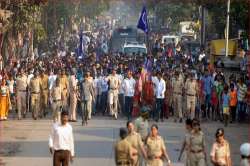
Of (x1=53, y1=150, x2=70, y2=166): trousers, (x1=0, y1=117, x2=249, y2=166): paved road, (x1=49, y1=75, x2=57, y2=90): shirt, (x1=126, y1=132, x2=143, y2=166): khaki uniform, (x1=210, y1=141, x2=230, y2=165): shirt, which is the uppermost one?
(x1=49, y1=75, x2=57, y2=90): shirt

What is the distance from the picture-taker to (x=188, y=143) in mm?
16234

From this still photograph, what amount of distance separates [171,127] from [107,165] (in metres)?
7.35

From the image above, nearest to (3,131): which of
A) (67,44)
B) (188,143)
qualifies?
(188,143)

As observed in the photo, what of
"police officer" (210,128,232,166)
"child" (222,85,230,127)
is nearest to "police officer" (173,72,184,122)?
"child" (222,85,230,127)

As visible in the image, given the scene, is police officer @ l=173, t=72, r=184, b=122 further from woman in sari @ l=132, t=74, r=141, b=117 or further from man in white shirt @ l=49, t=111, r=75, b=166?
man in white shirt @ l=49, t=111, r=75, b=166

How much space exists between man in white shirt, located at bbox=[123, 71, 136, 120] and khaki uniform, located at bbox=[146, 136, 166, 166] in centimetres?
1256

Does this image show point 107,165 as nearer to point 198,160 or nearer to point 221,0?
point 198,160

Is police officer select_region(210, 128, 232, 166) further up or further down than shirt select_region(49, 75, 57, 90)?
further down

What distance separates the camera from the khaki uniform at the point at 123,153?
15.1 m

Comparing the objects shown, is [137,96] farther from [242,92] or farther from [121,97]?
[242,92]

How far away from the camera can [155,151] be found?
52.2 ft

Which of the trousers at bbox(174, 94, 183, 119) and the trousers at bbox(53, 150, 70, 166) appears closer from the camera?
the trousers at bbox(53, 150, 70, 166)

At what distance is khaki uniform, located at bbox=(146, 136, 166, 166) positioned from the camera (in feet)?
52.2

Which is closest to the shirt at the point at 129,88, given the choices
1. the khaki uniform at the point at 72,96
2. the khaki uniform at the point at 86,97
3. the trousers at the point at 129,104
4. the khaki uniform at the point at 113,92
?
the trousers at the point at 129,104
